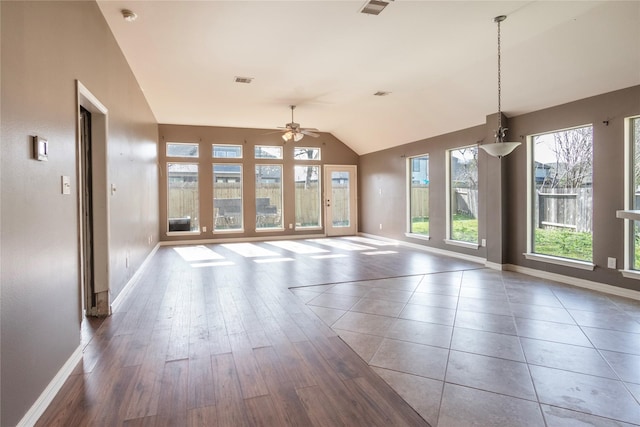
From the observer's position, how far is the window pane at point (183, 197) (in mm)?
8617

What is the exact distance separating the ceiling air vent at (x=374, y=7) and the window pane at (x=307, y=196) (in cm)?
641

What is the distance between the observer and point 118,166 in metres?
3.88

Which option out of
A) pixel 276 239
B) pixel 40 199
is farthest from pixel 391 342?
pixel 276 239

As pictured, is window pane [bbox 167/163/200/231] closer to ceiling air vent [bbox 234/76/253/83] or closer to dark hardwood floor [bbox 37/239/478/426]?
ceiling air vent [bbox 234/76/253/83]

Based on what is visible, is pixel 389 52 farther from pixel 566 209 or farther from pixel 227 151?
pixel 227 151

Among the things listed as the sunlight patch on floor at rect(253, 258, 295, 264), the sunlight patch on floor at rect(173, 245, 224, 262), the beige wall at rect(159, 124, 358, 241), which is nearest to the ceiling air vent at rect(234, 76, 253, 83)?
the sunlight patch on floor at rect(253, 258, 295, 264)

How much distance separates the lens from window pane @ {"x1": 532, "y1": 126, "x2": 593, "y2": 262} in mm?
4570

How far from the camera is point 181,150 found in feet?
28.6

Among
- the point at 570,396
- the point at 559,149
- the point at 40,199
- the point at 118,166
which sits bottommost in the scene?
the point at 570,396

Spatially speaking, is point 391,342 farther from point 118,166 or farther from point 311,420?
point 118,166

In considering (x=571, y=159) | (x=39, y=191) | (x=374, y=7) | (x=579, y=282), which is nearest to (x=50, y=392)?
(x=39, y=191)

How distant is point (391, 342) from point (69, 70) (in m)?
3.05

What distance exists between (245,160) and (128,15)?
5763mm

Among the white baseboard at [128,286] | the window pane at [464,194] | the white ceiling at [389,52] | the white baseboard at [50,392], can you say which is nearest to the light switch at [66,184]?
the white baseboard at [50,392]
